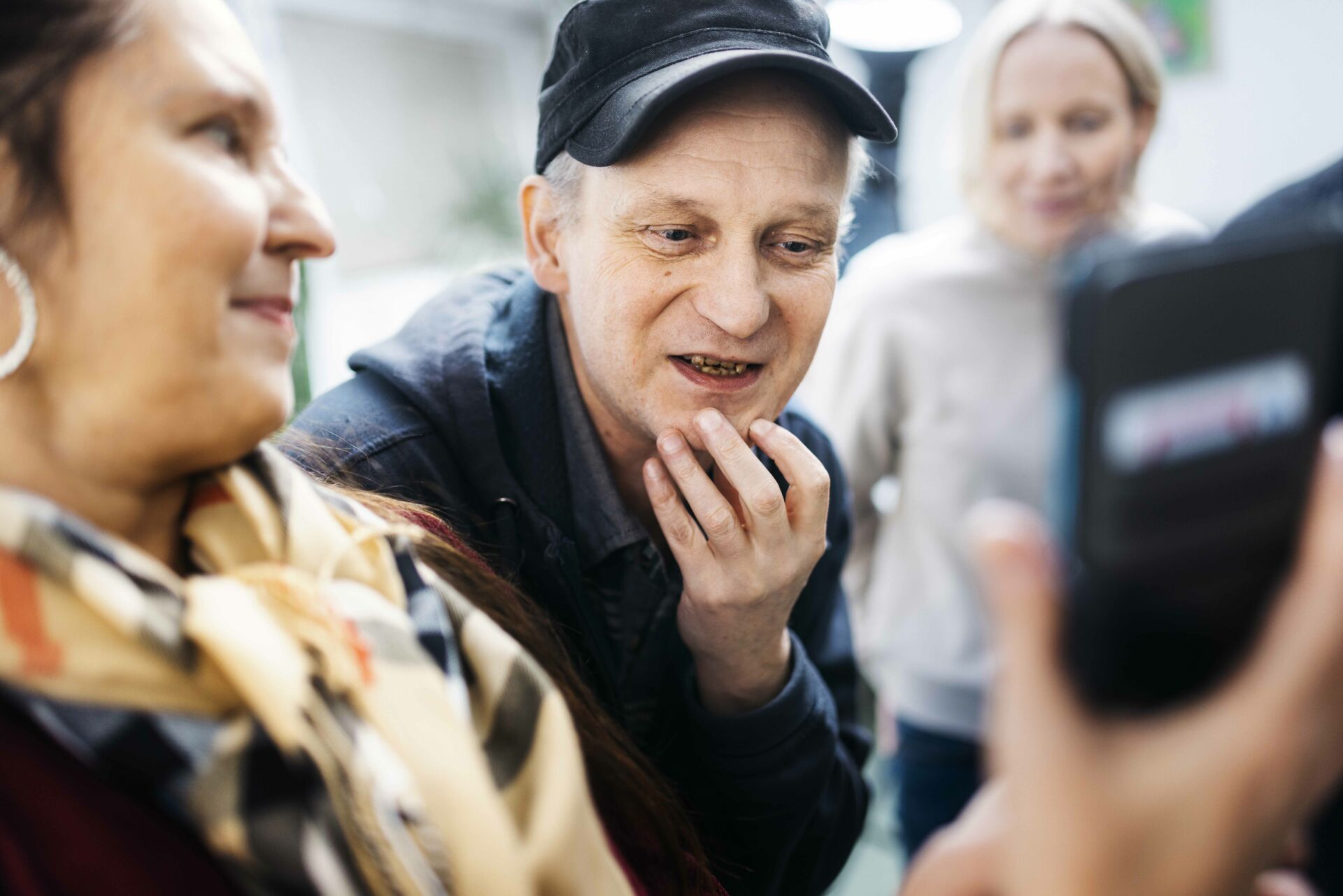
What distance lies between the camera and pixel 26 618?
0.53 metres

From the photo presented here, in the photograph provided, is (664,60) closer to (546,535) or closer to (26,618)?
(546,535)

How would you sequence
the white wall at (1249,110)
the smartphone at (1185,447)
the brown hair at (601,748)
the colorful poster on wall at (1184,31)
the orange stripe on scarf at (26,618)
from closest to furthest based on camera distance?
the smartphone at (1185,447) < the orange stripe on scarf at (26,618) < the brown hair at (601,748) < the white wall at (1249,110) < the colorful poster on wall at (1184,31)

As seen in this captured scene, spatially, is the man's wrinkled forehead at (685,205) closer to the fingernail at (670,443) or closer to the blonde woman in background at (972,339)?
the fingernail at (670,443)

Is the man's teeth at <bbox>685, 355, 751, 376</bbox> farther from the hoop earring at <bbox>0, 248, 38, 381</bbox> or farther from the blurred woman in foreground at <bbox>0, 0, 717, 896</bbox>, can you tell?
the hoop earring at <bbox>0, 248, 38, 381</bbox>

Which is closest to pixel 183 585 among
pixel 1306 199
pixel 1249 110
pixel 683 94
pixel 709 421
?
pixel 709 421

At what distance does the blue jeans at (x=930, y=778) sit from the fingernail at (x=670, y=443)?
957 mm

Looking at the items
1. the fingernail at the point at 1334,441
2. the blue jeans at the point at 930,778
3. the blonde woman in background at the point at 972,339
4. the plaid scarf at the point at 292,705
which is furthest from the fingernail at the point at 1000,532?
the blue jeans at the point at 930,778

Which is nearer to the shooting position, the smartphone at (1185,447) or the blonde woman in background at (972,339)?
the smartphone at (1185,447)

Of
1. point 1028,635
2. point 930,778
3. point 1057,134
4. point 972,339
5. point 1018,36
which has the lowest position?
point 930,778

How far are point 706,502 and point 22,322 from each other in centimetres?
65

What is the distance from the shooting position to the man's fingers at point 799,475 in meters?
1.04

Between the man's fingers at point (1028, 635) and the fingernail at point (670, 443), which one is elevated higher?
the man's fingers at point (1028, 635)

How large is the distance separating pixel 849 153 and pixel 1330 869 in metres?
0.85

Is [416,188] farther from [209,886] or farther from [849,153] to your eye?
[209,886]
